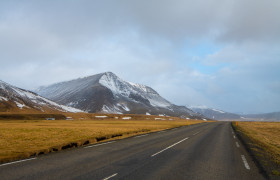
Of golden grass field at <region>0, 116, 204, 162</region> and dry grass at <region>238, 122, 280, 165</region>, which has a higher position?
dry grass at <region>238, 122, 280, 165</region>

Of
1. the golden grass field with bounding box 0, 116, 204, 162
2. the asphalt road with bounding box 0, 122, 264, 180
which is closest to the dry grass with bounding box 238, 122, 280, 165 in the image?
the asphalt road with bounding box 0, 122, 264, 180

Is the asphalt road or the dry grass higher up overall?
the dry grass

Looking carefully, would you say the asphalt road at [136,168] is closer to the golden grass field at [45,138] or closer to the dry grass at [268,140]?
the dry grass at [268,140]

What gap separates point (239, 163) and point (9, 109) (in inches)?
7079

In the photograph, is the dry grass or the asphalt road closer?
the asphalt road

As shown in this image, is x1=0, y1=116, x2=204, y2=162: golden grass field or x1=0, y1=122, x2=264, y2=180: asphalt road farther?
x1=0, y1=116, x2=204, y2=162: golden grass field

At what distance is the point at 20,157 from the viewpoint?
1225cm

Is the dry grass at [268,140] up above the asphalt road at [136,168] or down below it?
above

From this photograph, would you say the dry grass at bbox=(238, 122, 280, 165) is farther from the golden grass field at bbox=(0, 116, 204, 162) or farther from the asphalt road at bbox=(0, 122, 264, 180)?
the golden grass field at bbox=(0, 116, 204, 162)

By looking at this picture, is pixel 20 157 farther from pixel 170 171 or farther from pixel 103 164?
pixel 170 171

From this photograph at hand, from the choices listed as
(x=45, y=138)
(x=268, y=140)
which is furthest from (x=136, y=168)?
(x=268, y=140)

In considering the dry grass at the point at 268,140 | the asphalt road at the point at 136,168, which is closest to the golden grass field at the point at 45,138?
the asphalt road at the point at 136,168

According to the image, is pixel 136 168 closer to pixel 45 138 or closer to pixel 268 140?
pixel 45 138

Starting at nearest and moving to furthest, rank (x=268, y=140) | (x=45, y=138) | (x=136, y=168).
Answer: (x=136, y=168) < (x=45, y=138) < (x=268, y=140)
